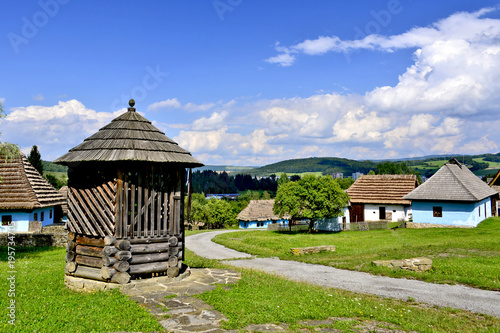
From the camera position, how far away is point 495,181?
54750mm

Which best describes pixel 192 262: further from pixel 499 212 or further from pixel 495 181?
pixel 495 181

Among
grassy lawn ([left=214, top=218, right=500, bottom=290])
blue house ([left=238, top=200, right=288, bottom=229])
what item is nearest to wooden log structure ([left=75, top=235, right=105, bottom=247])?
grassy lawn ([left=214, top=218, right=500, bottom=290])

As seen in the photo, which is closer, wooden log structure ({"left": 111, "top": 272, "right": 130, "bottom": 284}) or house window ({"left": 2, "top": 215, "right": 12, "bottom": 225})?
wooden log structure ({"left": 111, "top": 272, "right": 130, "bottom": 284})

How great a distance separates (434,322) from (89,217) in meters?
10.8

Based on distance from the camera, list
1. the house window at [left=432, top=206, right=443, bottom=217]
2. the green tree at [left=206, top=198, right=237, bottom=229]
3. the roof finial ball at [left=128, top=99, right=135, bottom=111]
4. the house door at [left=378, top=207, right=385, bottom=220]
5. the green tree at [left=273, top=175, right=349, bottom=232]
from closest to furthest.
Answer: the roof finial ball at [left=128, top=99, right=135, bottom=111] → the house window at [left=432, top=206, right=443, bottom=217] → the green tree at [left=273, top=175, right=349, bottom=232] → the house door at [left=378, top=207, right=385, bottom=220] → the green tree at [left=206, top=198, right=237, bottom=229]

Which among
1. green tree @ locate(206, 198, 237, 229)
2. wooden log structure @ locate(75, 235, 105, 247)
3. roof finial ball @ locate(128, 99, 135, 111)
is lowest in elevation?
green tree @ locate(206, 198, 237, 229)

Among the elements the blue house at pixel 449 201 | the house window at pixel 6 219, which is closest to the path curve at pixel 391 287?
the house window at pixel 6 219

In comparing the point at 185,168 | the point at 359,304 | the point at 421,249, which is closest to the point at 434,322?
the point at 359,304

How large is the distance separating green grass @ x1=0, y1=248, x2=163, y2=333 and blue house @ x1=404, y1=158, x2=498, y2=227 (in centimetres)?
3395

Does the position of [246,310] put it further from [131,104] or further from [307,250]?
[307,250]

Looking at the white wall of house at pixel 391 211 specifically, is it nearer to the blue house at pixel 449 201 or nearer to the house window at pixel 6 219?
the blue house at pixel 449 201

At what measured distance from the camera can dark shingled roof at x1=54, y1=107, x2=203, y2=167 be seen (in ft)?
37.5

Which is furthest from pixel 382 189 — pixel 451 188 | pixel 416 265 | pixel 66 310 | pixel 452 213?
pixel 66 310

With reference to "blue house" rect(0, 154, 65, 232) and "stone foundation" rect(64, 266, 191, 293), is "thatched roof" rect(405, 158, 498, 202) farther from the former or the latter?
"blue house" rect(0, 154, 65, 232)
